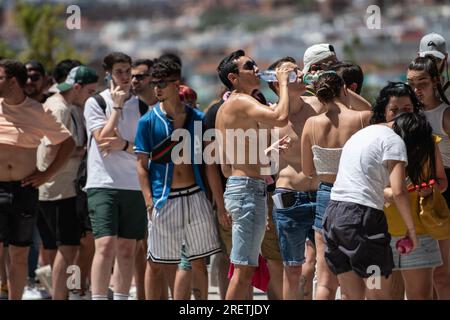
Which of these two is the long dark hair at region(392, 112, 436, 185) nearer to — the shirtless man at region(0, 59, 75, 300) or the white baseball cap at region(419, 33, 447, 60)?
the white baseball cap at region(419, 33, 447, 60)

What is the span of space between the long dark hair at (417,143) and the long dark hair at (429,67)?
0.90 meters

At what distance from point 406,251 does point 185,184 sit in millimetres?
2163

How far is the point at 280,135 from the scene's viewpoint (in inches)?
332

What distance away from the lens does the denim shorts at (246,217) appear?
7957mm

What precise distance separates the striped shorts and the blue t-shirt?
77mm

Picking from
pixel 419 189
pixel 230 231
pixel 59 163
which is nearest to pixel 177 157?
pixel 230 231

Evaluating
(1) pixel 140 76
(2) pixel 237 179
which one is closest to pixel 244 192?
(2) pixel 237 179

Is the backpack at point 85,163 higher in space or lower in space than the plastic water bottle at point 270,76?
lower

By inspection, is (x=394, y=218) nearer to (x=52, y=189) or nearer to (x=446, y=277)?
(x=446, y=277)

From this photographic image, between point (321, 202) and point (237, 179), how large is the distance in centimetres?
63

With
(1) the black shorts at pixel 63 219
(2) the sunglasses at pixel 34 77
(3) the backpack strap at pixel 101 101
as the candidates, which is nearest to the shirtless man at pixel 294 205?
(3) the backpack strap at pixel 101 101

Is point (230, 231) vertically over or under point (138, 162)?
under

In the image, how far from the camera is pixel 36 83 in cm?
1065

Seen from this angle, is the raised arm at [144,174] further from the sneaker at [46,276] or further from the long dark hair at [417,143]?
the sneaker at [46,276]
